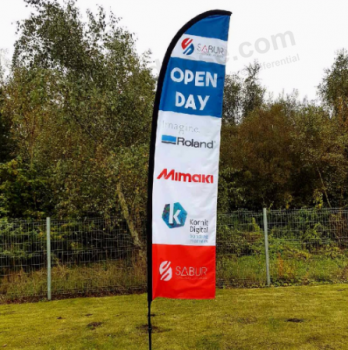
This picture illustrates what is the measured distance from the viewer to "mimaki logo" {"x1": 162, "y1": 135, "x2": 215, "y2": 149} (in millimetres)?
3459

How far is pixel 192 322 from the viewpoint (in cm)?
508

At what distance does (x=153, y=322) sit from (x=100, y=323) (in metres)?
0.75

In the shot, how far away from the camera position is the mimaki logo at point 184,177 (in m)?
3.43

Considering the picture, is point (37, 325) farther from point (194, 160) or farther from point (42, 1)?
point (42, 1)

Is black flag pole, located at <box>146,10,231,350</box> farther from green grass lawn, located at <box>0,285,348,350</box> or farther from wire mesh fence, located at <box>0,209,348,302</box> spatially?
wire mesh fence, located at <box>0,209,348,302</box>

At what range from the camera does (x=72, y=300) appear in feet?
21.5

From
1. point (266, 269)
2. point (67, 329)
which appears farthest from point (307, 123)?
point (67, 329)

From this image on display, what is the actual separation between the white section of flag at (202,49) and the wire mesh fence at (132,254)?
174 inches

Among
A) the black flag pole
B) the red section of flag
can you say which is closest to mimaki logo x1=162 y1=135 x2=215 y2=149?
the black flag pole

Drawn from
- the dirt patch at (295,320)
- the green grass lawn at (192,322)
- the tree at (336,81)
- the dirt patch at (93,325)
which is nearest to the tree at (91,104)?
the green grass lawn at (192,322)

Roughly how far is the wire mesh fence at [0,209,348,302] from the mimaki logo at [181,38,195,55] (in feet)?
14.6

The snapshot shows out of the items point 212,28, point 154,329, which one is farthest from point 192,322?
point 212,28

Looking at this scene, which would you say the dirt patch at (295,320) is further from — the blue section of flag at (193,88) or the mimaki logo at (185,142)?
the blue section of flag at (193,88)

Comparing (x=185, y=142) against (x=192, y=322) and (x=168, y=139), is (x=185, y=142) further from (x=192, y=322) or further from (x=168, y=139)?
(x=192, y=322)
